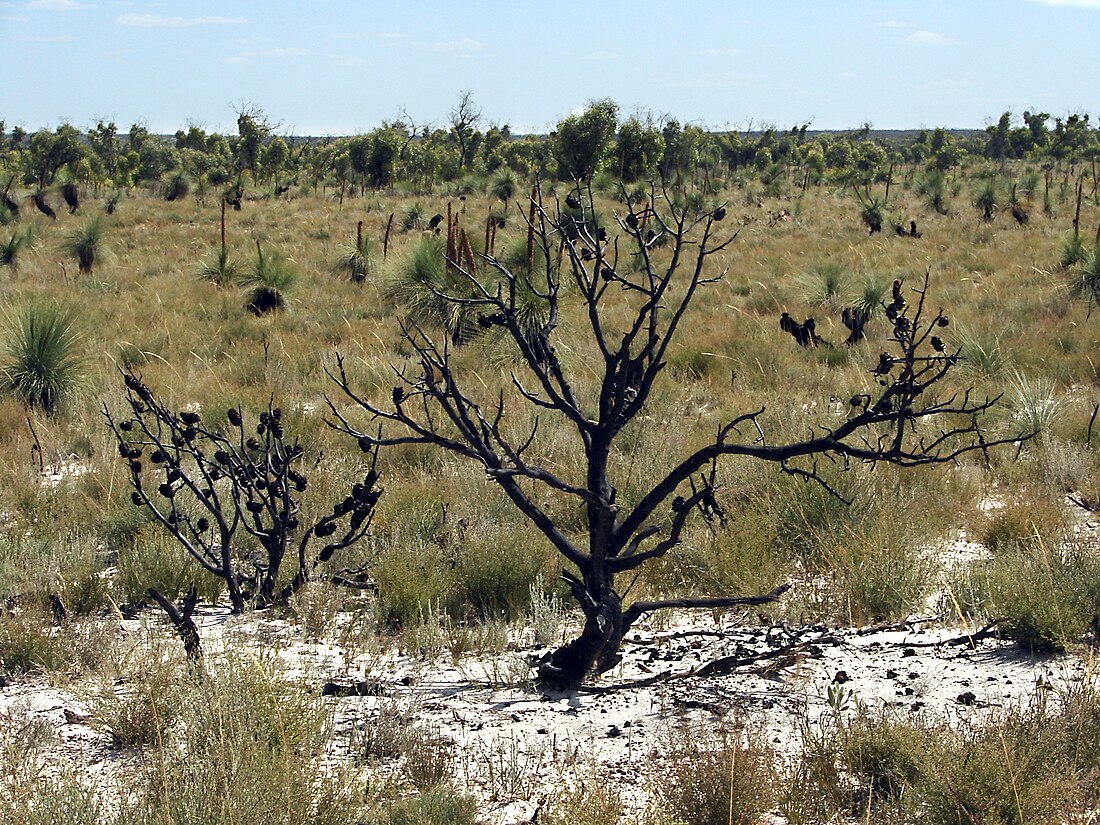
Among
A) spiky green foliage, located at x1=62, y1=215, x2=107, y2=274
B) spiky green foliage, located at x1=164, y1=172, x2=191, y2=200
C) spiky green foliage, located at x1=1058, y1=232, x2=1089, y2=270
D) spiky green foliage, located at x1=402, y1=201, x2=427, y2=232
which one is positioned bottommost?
spiky green foliage, located at x1=62, y1=215, x2=107, y2=274

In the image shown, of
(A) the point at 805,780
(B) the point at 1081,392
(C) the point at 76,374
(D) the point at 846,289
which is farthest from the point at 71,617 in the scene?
(D) the point at 846,289

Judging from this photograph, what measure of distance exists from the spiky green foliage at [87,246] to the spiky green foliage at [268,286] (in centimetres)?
506

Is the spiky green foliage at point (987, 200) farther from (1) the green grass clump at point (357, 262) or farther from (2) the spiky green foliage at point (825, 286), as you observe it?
(1) the green grass clump at point (357, 262)

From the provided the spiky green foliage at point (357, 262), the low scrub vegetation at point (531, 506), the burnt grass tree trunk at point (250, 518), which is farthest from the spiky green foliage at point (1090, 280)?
the burnt grass tree trunk at point (250, 518)

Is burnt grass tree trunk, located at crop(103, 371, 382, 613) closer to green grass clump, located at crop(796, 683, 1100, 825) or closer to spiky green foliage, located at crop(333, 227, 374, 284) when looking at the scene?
green grass clump, located at crop(796, 683, 1100, 825)

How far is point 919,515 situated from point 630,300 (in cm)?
1001

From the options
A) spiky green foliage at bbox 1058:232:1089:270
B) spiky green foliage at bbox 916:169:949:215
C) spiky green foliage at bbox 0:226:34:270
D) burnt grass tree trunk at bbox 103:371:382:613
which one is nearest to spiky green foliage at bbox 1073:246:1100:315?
spiky green foliage at bbox 1058:232:1089:270

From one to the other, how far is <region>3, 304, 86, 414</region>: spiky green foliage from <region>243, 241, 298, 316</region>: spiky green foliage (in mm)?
4425

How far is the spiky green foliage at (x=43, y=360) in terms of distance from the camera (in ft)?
28.6

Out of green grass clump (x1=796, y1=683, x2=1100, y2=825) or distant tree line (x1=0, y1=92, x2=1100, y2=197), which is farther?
distant tree line (x1=0, y1=92, x2=1100, y2=197)

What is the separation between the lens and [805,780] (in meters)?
2.90

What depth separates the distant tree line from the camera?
33875mm

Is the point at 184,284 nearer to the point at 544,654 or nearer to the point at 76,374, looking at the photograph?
the point at 76,374

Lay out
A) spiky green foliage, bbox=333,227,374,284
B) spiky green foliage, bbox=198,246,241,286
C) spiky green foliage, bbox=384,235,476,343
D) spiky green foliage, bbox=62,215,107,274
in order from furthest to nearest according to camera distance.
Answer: spiky green foliage, bbox=62,215,107,274 → spiky green foliage, bbox=333,227,374,284 → spiky green foliage, bbox=198,246,241,286 → spiky green foliage, bbox=384,235,476,343
